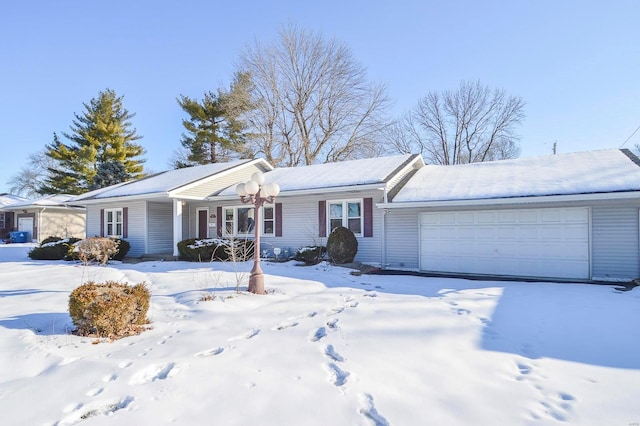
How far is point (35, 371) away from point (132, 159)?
34.8 m

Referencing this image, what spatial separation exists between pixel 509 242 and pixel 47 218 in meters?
29.1

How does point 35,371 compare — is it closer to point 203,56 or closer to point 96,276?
point 96,276

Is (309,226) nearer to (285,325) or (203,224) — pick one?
(203,224)

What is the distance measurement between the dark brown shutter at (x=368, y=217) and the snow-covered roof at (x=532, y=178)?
3.54 ft

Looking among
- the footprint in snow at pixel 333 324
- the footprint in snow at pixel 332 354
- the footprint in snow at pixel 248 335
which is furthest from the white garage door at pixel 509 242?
the footprint in snow at pixel 332 354

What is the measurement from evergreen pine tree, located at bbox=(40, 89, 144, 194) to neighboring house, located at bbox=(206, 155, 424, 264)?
20.3 meters

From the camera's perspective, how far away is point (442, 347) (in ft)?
14.8

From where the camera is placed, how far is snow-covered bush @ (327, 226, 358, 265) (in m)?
12.5

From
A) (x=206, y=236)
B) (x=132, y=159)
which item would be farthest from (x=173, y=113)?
(x=206, y=236)

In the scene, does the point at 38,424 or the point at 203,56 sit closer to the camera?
the point at 38,424

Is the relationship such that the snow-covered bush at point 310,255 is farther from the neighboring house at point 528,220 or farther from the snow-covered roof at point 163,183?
the snow-covered roof at point 163,183

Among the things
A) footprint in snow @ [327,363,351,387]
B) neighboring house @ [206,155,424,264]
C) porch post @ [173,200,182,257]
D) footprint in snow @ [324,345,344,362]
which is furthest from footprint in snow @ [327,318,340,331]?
porch post @ [173,200,182,257]

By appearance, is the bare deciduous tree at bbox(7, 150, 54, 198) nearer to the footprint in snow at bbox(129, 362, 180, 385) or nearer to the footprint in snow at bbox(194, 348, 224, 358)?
the footprint in snow at bbox(194, 348, 224, 358)

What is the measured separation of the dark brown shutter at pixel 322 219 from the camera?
45.6ft
